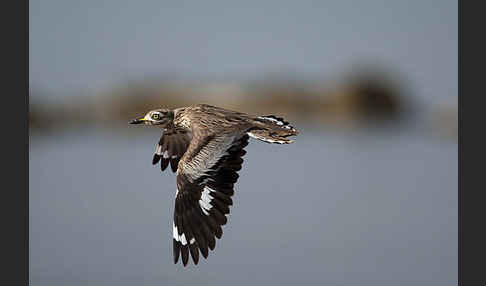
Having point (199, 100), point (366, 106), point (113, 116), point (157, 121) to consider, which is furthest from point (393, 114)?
point (157, 121)

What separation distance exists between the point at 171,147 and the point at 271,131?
3.38 ft

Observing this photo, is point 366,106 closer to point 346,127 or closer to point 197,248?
point 346,127

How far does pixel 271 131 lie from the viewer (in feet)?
20.3

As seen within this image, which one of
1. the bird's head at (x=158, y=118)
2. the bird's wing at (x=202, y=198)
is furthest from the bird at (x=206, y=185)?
the bird's head at (x=158, y=118)

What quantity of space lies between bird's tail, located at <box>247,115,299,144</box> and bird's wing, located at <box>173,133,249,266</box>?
29 cm

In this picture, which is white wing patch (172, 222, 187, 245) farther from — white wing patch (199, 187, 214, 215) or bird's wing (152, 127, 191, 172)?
bird's wing (152, 127, 191, 172)

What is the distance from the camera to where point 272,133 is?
6184mm

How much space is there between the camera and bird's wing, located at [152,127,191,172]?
22.5ft

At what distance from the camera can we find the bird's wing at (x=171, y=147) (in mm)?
6863

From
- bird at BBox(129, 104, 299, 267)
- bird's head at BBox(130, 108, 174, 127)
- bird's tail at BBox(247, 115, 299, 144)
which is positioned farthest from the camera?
bird's head at BBox(130, 108, 174, 127)

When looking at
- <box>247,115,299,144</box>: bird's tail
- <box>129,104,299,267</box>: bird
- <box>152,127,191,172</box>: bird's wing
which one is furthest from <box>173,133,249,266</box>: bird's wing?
<box>152,127,191,172</box>: bird's wing

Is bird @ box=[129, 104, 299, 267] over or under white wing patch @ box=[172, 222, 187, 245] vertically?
over

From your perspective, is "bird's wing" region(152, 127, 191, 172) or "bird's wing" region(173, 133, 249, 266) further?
"bird's wing" region(152, 127, 191, 172)

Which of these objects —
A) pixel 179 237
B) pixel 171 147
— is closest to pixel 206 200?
pixel 179 237
